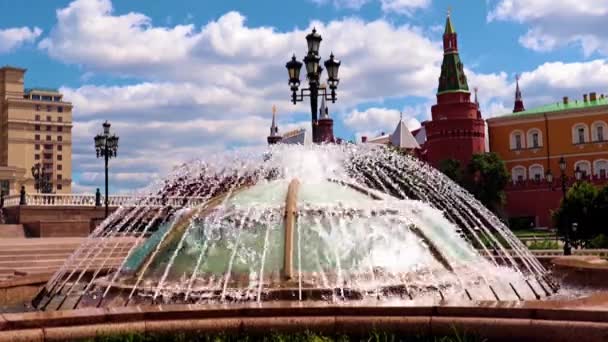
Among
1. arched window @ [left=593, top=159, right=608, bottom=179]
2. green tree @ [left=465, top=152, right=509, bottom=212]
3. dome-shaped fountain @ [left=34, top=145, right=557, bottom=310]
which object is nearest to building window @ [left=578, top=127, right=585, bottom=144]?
arched window @ [left=593, top=159, right=608, bottom=179]

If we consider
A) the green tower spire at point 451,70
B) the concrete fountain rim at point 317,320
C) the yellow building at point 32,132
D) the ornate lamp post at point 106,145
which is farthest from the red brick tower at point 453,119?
the yellow building at point 32,132

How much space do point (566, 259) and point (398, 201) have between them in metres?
2.77

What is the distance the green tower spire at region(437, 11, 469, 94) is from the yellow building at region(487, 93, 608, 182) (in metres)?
4.82

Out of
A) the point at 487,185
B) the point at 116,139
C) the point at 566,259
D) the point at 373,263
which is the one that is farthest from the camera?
the point at 487,185

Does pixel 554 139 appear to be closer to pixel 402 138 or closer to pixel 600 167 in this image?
pixel 600 167

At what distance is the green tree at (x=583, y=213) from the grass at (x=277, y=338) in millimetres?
21284

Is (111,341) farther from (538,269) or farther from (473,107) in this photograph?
(473,107)

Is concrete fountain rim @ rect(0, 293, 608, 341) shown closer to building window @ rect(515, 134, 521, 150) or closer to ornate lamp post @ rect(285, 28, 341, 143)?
ornate lamp post @ rect(285, 28, 341, 143)

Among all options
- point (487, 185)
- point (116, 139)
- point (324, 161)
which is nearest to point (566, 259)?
point (324, 161)

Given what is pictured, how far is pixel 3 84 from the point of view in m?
94.4

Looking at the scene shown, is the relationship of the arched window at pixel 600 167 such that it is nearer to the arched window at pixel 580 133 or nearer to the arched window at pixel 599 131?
the arched window at pixel 599 131

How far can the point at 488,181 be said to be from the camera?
5131 centimetres

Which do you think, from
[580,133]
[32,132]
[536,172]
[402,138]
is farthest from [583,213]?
[32,132]

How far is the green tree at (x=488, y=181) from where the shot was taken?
2007 inches
